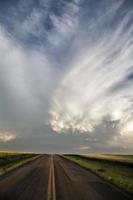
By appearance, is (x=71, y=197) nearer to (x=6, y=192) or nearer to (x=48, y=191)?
(x=48, y=191)

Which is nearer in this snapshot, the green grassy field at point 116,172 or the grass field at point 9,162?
the green grassy field at point 116,172

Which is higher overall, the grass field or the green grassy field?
the grass field

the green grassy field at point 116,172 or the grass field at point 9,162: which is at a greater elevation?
the grass field at point 9,162

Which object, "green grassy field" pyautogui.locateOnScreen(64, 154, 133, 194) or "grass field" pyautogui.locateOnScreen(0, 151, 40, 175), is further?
"grass field" pyautogui.locateOnScreen(0, 151, 40, 175)

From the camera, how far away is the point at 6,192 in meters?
12.4

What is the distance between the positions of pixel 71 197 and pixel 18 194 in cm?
270

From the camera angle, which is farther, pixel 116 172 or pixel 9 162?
pixel 9 162

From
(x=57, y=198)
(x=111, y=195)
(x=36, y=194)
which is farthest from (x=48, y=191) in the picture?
(x=111, y=195)

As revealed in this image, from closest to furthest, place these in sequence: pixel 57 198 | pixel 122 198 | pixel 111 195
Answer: pixel 57 198 < pixel 122 198 < pixel 111 195

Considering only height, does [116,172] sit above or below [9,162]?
below

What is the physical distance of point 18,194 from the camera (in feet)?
38.9

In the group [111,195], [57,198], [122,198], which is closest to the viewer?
[57,198]

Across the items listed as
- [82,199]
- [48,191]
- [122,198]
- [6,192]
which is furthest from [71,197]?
[6,192]

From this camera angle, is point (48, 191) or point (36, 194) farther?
point (48, 191)
